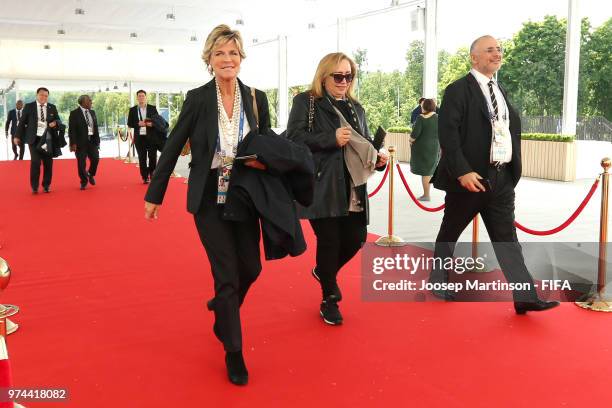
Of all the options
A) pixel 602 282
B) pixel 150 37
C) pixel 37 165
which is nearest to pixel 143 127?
pixel 37 165

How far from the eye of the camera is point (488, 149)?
3744 mm

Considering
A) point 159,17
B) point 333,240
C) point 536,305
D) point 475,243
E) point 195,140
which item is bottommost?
point 536,305

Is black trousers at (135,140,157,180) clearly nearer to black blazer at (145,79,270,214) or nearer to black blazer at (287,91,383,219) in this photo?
black blazer at (287,91,383,219)

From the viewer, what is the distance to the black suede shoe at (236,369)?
9.48 feet

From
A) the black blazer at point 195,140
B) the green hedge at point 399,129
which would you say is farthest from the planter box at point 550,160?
the black blazer at point 195,140

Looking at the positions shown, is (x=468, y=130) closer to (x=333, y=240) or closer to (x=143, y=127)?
(x=333, y=240)

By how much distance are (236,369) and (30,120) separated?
8200mm

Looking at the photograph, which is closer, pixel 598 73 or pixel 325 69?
pixel 325 69

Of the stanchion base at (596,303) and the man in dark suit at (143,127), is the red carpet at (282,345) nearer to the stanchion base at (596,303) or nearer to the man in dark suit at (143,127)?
the stanchion base at (596,303)

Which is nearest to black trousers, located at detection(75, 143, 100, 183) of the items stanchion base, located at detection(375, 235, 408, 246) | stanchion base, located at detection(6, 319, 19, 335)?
stanchion base, located at detection(375, 235, 408, 246)

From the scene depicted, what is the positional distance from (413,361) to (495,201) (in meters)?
1.18

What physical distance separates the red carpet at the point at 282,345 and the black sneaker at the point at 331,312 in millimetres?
82

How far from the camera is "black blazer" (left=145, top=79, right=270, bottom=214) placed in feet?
9.61

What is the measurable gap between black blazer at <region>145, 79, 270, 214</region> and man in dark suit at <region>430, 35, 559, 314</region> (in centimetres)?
133
